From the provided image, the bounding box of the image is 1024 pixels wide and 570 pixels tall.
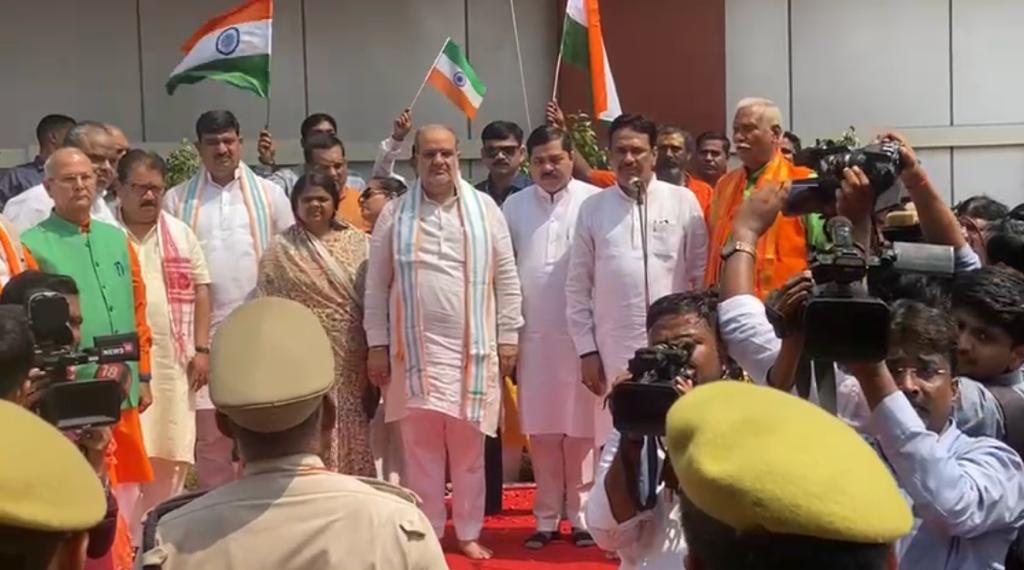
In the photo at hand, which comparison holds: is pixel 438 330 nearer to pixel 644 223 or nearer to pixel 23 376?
pixel 644 223

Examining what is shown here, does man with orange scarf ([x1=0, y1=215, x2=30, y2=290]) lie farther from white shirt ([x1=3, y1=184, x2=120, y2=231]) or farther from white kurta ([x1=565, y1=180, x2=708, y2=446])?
white kurta ([x1=565, y1=180, x2=708, y2=446])

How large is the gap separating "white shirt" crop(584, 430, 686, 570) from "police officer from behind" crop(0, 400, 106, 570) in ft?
4.48

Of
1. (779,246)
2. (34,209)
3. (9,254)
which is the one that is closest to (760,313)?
(779,246)

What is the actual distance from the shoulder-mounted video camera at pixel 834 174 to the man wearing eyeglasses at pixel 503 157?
432cm

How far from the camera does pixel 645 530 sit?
285 centimetres

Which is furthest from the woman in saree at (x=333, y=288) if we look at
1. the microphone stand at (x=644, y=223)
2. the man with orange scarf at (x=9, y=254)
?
the man with orange scarf at (x=9, y=254)

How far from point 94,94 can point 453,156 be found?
583 cm

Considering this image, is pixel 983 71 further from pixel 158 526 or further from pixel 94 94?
pixel 158 526

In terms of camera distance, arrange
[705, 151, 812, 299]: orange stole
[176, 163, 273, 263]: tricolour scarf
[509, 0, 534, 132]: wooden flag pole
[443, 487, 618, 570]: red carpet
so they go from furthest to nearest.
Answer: [509, 0, 534, 132]: wooden flag pole < [176, 163, 273, 263]: tricolour scarf < [443, 487, 618, 570]: red carpet < [705, 151, 812, 299]: orange stole

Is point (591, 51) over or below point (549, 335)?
over

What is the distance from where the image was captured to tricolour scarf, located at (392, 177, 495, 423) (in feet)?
19.6

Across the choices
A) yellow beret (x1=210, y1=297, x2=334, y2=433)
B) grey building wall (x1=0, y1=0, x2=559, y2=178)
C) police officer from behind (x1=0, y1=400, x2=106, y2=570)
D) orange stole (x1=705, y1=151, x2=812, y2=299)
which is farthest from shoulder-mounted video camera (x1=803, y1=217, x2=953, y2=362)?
grey building wall (x1=0, y1=0, x2=559, y2=178)

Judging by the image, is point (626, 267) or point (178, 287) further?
point (178, 287)

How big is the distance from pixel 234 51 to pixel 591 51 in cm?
208
